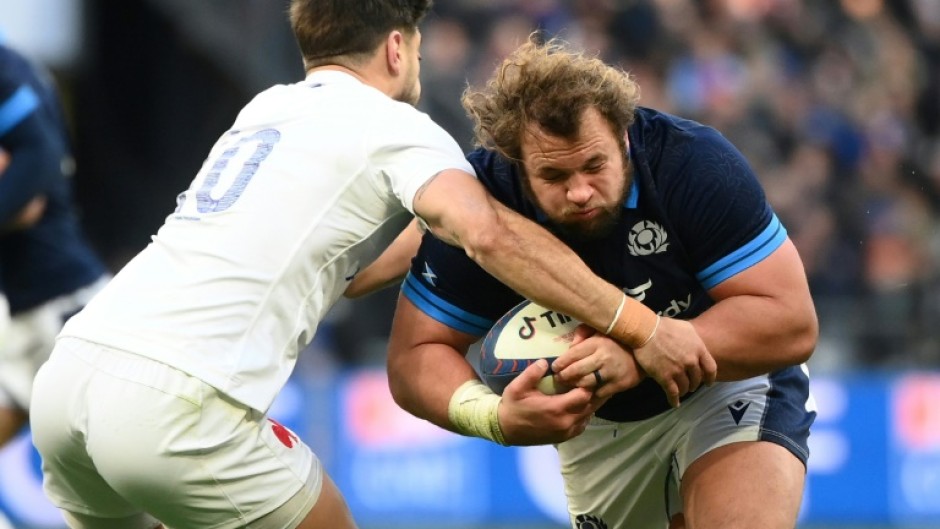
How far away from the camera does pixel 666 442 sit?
4805 mm

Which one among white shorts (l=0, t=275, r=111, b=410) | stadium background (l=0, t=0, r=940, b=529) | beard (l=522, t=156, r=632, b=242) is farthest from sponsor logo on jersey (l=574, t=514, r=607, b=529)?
stadium background (l=0, t=0, r=940, b=529)

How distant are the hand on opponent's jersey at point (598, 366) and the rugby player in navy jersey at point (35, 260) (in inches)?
137

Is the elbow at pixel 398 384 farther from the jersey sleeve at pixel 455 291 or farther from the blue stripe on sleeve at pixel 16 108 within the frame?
the blue stripe on sleeve at pixel 16 108

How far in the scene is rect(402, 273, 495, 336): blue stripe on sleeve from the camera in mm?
4629

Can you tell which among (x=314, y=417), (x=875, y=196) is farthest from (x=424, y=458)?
(x=875, y=196)

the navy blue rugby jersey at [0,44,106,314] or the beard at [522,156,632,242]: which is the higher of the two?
the beard at [522,156,632,242]

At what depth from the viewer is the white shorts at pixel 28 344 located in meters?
6.94

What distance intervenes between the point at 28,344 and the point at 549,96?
3630 millimetres

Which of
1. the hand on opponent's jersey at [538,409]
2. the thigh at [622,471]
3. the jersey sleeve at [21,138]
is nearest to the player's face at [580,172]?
the hand on opponent's jersey at [538,409]

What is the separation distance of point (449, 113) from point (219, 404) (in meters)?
7.74

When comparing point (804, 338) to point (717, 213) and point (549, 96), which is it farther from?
point (549, 96)

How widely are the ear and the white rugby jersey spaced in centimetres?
28

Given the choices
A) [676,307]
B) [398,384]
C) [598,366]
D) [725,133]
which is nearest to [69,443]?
[398,384]

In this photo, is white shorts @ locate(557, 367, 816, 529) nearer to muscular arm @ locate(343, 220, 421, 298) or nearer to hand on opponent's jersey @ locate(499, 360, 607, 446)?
hand on opponent's jersey @ locate(499, 360, 607, 446)
